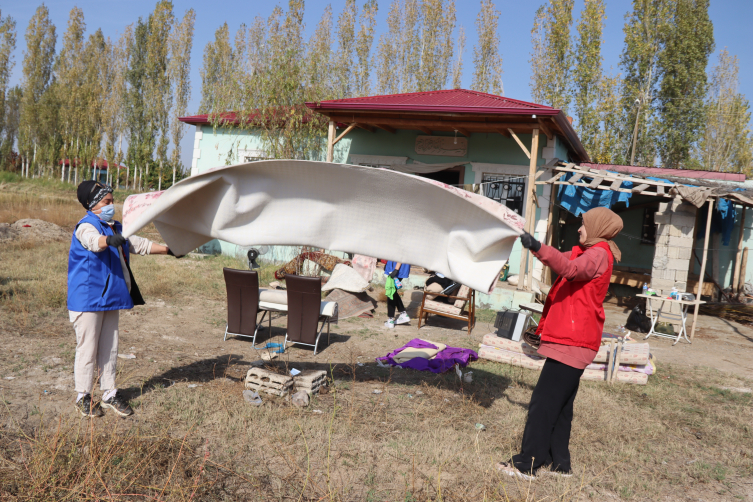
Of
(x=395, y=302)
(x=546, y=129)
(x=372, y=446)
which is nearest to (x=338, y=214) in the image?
(x=372, y=446)

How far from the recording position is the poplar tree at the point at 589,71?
66.6 feet

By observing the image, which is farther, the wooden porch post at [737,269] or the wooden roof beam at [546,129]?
the wooden porch post at [737,269]

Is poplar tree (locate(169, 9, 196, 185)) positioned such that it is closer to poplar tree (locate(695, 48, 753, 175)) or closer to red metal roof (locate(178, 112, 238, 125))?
red metal roof (locate(178, 112, 238, 125))

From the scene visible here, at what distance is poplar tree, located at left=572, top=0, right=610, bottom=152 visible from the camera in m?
20.3

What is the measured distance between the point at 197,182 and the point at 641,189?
8403 millimetres

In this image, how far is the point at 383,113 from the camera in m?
10.6

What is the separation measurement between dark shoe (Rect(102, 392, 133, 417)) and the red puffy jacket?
329 cm

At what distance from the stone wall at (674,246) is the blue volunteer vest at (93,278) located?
9437 mm

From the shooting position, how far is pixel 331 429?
3973 mm

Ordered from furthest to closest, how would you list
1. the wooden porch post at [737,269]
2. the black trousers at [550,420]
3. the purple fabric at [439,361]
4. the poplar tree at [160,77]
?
the poplar tree at [160,77], the wooden porch post at [737,269], the purple fabric at [439,361], the black trousers at [550,420]

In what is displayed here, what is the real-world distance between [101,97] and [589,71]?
30.9 meters

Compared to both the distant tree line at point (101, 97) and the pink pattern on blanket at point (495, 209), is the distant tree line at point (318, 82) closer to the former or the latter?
the distant tree line at point (101, 97)

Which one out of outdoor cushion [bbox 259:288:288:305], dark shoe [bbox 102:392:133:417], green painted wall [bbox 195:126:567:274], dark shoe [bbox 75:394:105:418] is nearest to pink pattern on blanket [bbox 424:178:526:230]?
dark shoe [bbox 102:392:133:417]

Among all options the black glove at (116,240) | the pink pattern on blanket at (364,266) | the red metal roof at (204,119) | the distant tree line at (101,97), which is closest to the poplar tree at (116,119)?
the distant tree line at (101,97)
